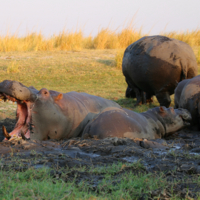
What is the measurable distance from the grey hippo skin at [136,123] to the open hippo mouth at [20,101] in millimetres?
728

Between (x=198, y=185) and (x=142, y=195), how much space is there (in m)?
0.45

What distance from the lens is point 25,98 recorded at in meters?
3.69

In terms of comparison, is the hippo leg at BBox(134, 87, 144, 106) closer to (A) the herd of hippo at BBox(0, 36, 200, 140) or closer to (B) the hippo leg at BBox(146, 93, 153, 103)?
(B) the hippo leg at BBox(146, 93, 153, 103)

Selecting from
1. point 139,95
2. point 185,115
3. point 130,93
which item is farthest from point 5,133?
point 130,93

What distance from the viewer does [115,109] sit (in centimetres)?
446

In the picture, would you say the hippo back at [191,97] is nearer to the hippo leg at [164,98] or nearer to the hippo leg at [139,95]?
the hippo leg at [164,98]

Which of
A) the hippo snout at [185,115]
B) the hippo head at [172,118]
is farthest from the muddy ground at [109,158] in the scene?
the hippo snout at [185,115]

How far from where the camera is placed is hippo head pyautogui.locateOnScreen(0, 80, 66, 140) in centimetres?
363

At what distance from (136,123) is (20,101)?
4.85ft

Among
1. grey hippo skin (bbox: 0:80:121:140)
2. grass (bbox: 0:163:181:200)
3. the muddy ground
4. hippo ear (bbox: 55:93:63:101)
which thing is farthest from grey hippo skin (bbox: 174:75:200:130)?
grass (bbox: 0:163:181:200)

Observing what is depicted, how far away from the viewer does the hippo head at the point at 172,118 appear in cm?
485

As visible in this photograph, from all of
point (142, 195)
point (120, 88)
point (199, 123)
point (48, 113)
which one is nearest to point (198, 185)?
point (142, 195)

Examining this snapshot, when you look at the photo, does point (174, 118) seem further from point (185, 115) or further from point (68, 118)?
point (68, 118)

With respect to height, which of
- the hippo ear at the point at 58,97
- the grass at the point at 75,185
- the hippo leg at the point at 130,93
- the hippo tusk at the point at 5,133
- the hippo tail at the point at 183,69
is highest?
the hippo tail at the point at 183,69
